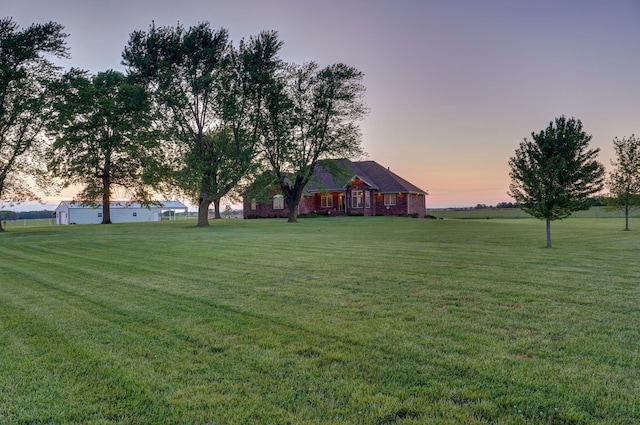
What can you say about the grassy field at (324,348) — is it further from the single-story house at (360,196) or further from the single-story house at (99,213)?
the single-story house at (99,213)

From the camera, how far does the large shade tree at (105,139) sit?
93.3 ft

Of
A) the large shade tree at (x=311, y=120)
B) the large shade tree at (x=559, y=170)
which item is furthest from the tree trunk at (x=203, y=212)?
the large shade tree at (x=559, y=170)

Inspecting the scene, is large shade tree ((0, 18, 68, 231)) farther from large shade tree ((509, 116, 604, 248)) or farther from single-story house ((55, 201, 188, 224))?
single-story house ((55, 201, 188, 224))

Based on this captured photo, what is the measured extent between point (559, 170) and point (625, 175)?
19.1m

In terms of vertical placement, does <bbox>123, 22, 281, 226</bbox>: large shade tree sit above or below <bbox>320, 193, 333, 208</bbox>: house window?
above

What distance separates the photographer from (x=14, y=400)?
3.01m

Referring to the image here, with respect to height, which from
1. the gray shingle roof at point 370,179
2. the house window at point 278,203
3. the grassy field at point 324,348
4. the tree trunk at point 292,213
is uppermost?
the gray shingle roof at point 370,179

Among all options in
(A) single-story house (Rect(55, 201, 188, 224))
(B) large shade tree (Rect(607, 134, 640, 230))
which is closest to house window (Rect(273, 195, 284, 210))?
(A) single-story house (Rect(55, 201, 188, 224))

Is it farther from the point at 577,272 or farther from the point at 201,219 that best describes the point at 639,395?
the point at 201,219

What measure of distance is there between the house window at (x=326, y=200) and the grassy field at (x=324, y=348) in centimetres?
3648

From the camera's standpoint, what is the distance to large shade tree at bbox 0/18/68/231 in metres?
24.4

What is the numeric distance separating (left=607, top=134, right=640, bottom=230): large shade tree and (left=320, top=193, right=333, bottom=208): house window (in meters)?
26.2

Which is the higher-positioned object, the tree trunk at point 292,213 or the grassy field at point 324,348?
the tree trunk at point 292,213

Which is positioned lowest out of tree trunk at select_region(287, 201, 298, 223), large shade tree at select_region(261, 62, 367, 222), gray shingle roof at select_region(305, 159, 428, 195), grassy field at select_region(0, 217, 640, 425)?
grassy field at select_region(0, 217, 640, 425)
